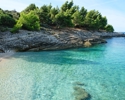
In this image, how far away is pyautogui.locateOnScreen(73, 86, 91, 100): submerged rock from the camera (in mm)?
19484

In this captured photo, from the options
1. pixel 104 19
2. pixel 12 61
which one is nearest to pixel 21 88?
pixel 12 61

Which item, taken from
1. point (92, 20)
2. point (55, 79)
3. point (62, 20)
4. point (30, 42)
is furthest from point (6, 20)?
point (92, 20)

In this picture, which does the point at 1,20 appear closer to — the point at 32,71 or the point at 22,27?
the point at 22,27

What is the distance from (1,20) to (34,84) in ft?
112

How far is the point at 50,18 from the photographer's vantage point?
7506 cm

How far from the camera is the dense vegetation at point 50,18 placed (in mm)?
53469

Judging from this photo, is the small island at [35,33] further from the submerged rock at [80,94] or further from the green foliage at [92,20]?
the submerged rock at [80,94]

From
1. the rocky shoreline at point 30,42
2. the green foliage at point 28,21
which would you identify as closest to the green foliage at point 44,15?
the green foliage at point 28,21

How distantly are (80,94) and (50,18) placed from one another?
57.7 metres

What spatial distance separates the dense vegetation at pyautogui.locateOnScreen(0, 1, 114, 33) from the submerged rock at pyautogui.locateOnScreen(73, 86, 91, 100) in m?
31.4

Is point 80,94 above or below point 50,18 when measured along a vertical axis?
below

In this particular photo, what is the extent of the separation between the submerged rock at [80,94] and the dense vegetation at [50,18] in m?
31.4

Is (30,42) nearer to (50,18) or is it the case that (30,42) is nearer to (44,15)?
(44,15)

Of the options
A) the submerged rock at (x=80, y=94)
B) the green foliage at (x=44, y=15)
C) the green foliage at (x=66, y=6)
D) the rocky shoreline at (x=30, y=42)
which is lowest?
the submerged rock at (x=80, y=94)
